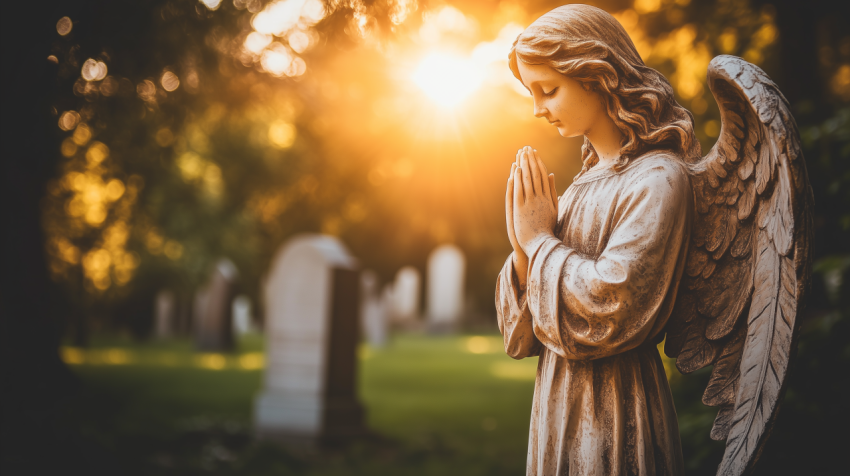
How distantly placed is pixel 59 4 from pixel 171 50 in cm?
147

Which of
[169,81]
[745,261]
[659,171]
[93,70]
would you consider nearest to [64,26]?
[93,70]

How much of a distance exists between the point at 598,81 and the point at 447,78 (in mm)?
5719

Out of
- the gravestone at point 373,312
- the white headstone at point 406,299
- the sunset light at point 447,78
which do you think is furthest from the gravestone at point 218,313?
the white headstone at point 406,299

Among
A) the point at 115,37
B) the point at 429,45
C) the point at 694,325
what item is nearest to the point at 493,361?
the point at 429,45

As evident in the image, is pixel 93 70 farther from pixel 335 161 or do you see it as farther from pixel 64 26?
pixel 335 161

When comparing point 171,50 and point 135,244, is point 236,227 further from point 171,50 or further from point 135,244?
point 171,50

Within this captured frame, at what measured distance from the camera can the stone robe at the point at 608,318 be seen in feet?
5.66

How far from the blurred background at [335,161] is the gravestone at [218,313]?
11 centimetres

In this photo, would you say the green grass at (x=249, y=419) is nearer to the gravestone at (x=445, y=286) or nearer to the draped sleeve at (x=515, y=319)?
the draped sleeve at (x=515, y=319)

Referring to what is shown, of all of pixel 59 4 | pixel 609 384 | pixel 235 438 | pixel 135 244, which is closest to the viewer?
pixel 609 384

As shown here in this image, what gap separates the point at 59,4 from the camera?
509cm

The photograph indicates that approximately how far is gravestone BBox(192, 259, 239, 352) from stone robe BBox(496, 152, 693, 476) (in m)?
15.5

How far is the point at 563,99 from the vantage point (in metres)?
1.93

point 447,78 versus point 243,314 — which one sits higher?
point 447,78
